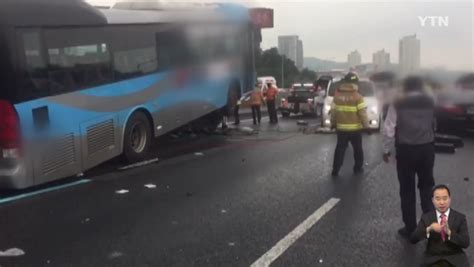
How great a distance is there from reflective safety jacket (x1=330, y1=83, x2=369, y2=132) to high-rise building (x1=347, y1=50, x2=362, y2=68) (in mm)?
3400

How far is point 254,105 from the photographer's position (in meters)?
21.3

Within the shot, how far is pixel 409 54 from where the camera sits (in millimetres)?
5586

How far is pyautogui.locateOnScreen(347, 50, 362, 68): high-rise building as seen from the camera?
20.2ft

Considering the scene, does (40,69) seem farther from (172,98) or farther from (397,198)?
(397,198)

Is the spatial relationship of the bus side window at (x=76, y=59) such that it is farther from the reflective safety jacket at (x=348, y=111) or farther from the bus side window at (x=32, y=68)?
the reflective safety jacket at (x=348, y=111)

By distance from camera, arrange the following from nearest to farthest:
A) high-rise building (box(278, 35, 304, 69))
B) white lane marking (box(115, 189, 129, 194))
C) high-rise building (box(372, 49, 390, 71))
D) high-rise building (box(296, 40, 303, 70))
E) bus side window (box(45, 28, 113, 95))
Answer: high-rise building (box(372, 49, 390, 71)) < high-rise building (box(296, 40, 303, 70)) < high-rise building (box(278, 35, 304, 69)) < white lane marking (box(115, 189, 129, 194)) < bus side window (box(45, 28, 113, 95))

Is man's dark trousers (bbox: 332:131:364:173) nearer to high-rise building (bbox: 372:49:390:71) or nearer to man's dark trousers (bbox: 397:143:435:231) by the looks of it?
man's dark trousers (bbox: 397:143:435:231)

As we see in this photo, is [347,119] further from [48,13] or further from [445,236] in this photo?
[445,236]

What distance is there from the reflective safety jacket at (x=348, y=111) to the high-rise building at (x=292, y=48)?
1.27 meters

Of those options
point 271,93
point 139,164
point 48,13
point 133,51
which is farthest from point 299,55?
point 271,93

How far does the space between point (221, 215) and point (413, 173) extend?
236 cm

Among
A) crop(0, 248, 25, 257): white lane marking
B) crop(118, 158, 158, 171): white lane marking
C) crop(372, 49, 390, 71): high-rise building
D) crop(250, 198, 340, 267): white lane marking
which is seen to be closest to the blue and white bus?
Result: crop(118, 158, 158, 171): white lane marking

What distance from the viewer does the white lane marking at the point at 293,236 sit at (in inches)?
219

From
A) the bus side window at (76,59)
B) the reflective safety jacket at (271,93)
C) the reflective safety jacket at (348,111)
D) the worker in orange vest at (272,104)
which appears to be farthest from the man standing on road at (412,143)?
the reflective safety jacket at (271,93)
